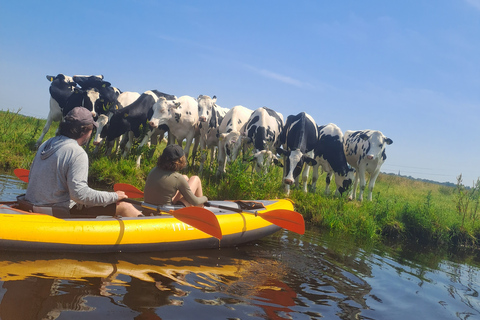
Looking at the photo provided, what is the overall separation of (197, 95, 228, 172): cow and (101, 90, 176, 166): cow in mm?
1238

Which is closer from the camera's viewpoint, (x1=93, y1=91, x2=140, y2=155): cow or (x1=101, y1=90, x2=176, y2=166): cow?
(x1=93, y1=91, x2=140, y2=155): cow

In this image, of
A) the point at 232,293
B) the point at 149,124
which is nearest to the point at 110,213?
the point at 232,293

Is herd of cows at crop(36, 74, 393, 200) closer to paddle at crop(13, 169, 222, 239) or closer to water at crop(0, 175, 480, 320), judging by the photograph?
water at crop(0, 175, 480, 320)

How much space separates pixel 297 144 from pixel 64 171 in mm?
8574

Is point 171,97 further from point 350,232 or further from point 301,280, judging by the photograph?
point 301,280

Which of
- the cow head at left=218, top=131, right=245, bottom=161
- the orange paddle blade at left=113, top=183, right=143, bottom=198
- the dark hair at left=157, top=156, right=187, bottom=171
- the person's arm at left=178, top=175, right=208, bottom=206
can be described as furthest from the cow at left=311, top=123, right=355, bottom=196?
the dark hair at left=157, top=156, right=187, bottom=171

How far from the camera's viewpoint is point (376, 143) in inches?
538

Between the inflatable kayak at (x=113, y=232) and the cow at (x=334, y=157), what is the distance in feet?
22.9

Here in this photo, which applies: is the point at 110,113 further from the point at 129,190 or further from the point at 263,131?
the point at 129,190

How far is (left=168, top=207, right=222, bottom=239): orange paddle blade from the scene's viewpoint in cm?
552

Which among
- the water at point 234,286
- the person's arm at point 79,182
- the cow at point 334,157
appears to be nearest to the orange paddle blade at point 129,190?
the water at point 234,286

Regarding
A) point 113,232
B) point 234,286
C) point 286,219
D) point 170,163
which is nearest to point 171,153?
point 170,163

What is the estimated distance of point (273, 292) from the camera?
4.67 meters

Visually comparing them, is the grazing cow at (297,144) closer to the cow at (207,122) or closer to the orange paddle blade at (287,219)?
the cow at (207,122)
